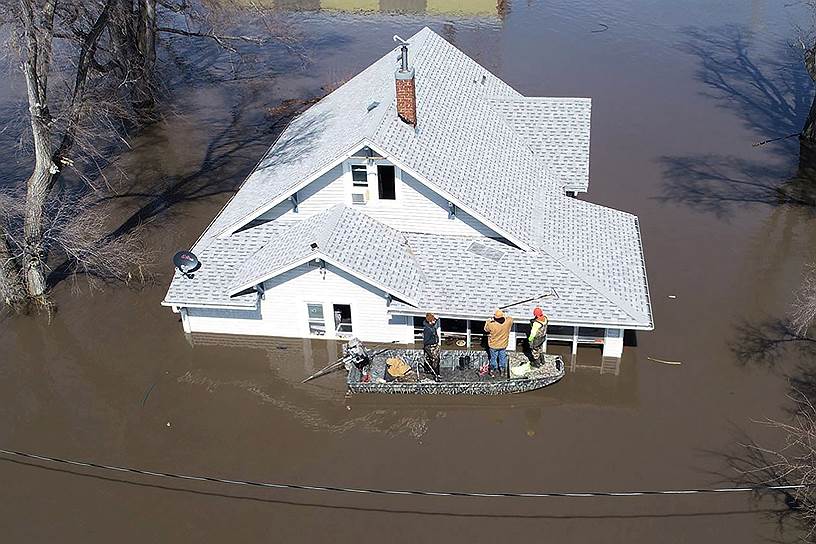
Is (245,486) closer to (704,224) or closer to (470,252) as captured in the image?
(470,252)

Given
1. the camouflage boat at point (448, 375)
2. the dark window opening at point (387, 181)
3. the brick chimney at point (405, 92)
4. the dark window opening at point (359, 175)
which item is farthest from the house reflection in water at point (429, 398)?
the brick chimney at point (405, 92)

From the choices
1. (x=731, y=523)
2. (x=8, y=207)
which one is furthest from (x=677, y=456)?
(x=8, y=207)

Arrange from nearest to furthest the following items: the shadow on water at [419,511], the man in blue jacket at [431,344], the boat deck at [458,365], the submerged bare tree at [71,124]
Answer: the shadow on water at [419,511]
the man in blue jacket at [431,344]
the boat deck at [458,365]
the submerged bare tree at [71,124]

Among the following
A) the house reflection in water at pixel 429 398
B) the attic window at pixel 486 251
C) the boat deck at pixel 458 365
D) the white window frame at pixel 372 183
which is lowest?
the house reflection in water at pixel 429 398

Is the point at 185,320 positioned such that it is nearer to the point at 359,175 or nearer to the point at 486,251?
the point at 359,175

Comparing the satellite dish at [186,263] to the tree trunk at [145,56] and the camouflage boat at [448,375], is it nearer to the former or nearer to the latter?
the camouflage boat at [448,375]

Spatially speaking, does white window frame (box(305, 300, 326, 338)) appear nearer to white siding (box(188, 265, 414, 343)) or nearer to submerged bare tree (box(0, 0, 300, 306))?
white siding (box(188, 265, 414, 343))
